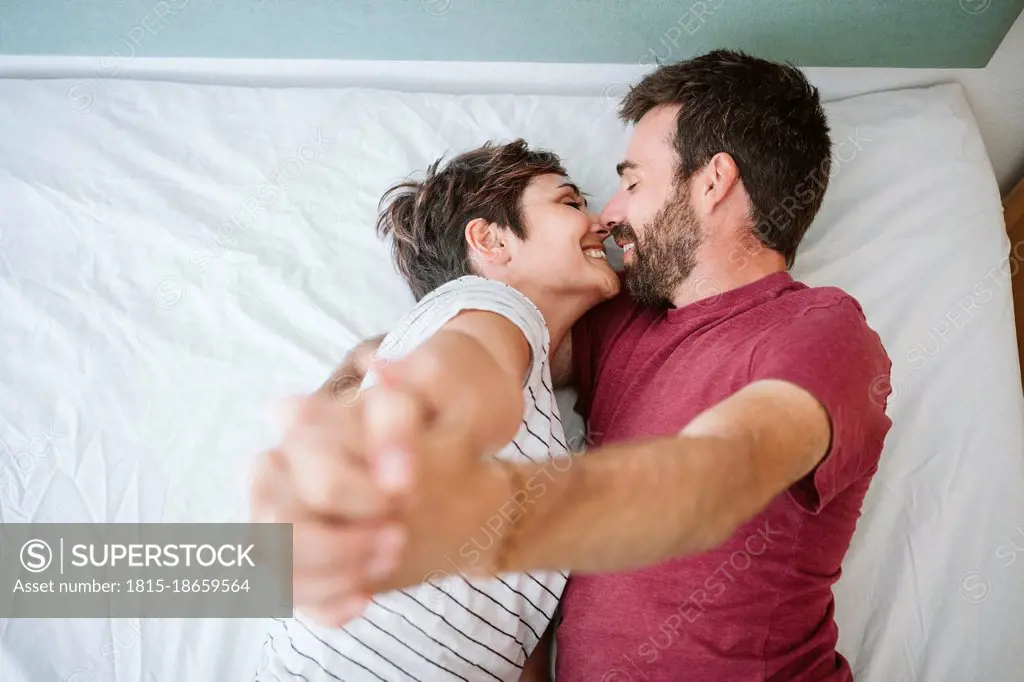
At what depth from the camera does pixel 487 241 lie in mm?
1094

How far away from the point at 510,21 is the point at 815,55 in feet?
1.95

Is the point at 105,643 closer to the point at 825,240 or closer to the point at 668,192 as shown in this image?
the point at 668,192

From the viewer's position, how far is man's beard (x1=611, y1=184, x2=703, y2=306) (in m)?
1.07

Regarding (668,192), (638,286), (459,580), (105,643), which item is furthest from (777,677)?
(105,643)

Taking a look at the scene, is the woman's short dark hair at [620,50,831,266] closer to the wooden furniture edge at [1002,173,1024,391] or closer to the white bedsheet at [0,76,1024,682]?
the white bedsheet at [0,76,1024,682]

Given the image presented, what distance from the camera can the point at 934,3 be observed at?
1302mm

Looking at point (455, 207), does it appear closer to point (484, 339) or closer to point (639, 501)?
point (484, 339)

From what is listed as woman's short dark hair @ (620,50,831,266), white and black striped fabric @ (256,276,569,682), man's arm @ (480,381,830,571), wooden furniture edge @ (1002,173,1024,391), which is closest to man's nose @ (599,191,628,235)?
woman's short dark hair @ (620,50,831,266)

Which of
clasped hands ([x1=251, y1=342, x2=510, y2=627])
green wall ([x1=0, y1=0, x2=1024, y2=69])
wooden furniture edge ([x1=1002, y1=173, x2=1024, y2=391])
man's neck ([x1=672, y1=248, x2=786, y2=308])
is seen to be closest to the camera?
clasped hands ([x1=251, y1=342, x2=510, y2=627])

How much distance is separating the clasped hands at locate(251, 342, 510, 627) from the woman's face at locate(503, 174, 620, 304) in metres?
0.64

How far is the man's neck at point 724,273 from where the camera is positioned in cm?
105

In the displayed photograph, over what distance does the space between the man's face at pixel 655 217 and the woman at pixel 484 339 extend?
0.04 meters

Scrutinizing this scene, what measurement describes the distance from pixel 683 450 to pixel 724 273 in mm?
627

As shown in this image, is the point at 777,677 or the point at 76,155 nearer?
the point at 777,677
